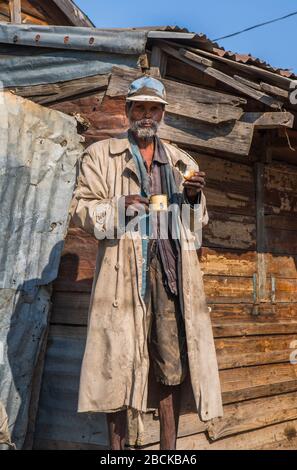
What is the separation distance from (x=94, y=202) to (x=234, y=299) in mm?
2639

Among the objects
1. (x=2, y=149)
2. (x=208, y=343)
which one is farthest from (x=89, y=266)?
(x=208, y=343)

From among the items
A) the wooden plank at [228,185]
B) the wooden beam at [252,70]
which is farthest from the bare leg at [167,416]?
the wooden beam at [252,70]

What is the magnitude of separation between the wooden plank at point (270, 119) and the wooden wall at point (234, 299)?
0.33 metres

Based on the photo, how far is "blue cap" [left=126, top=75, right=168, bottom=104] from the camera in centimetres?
367

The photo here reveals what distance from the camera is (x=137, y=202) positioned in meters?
3.48

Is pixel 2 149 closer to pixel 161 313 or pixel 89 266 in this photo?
pixel 89 266

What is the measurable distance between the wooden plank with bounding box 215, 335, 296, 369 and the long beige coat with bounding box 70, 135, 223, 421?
1914 millimetres

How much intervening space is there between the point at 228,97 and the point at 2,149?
5.95ft

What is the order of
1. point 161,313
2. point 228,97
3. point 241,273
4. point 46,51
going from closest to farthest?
point 161,313 < point 228,97 < point 46,51 < point 241,273

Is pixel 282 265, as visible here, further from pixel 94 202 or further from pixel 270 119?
pixel 94 202

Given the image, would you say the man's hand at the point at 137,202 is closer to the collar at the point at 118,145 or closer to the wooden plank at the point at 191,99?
the collar at the point at 118,145

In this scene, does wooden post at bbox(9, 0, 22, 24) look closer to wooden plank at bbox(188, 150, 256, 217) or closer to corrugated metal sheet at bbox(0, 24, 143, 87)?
corrugated metal sheet at bbox(0, 24, 143, 87)

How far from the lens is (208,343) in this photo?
12.1ft

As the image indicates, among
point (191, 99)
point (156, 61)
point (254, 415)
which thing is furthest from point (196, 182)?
point (254, 415)
